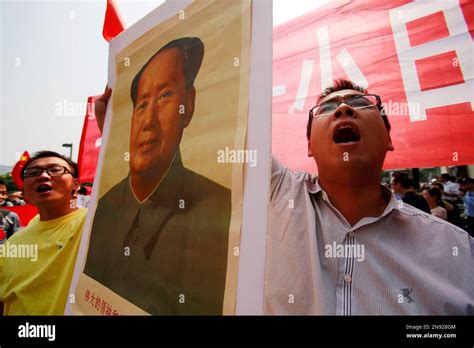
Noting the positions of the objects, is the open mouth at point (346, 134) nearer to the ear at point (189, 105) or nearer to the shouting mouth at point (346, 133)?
the shouting mouth at point (346, 133)

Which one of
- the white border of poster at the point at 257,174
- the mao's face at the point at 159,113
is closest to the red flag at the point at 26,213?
the mao's face at the point at 159,113

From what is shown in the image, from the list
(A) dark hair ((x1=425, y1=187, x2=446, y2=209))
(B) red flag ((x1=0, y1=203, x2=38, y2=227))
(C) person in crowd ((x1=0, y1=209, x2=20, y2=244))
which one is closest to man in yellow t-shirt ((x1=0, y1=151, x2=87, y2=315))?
(C) person in crowd ((x1=0, y1=209, x2=20, y2=244))

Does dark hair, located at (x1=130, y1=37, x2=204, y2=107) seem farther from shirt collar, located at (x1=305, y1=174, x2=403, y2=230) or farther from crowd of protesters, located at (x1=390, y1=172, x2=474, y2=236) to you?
crowd of protesters, located at (x1=390, y1=172, x2=474, y2=236)

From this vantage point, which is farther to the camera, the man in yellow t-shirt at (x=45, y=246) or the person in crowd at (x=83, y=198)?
the person in crowd at (x=83, y=198)

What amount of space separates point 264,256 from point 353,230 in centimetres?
46

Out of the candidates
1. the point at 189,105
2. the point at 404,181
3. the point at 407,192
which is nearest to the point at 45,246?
the point at 189,105

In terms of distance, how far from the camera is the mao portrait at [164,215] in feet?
1.97

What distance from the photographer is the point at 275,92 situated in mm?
1800

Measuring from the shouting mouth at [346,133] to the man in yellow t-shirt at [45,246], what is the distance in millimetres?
988

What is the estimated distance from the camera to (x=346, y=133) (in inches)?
34.8

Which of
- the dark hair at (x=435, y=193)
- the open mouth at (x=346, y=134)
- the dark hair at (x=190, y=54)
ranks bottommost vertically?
the dark hair at (x=435, y=193)

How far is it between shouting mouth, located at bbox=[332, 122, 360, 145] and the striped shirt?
18cm

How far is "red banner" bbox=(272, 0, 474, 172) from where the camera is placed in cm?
130

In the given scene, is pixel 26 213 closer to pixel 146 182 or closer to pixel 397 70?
pixel 146 182
